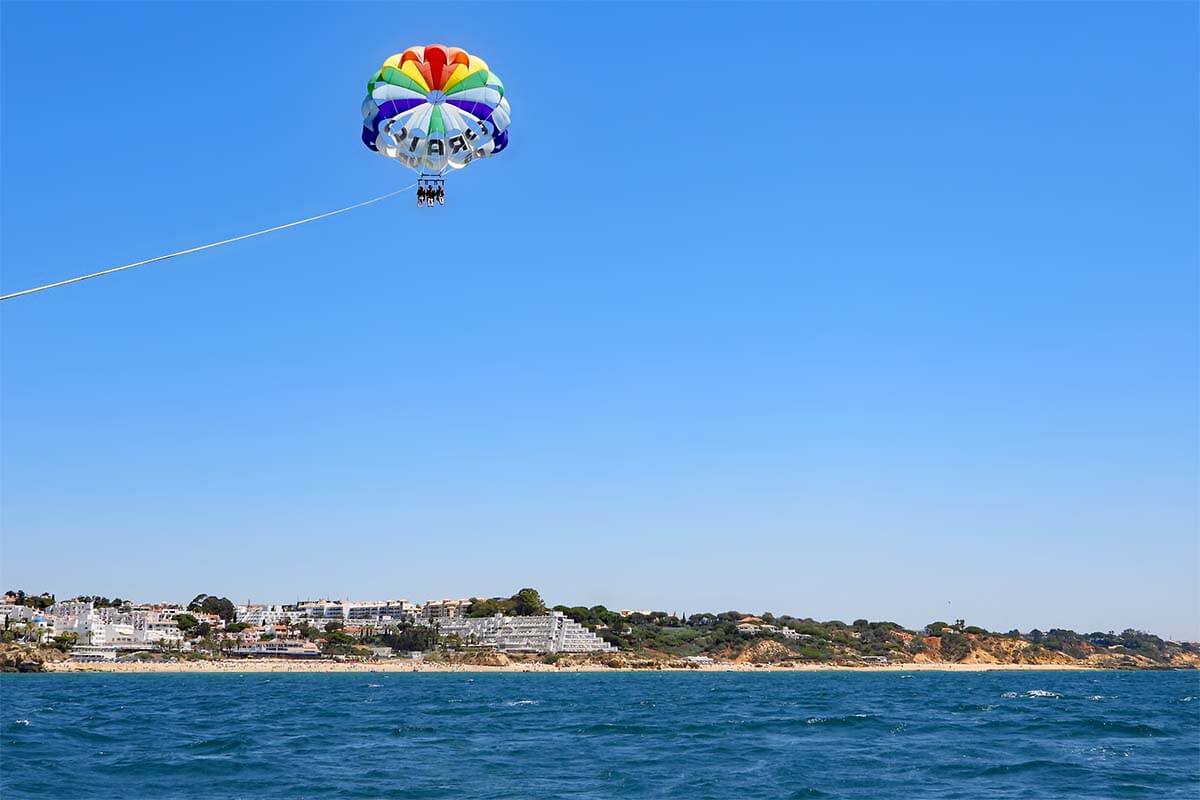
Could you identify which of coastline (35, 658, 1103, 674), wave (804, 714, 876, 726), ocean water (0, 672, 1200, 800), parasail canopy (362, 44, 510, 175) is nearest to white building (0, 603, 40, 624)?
coastline (35, 658, 1103, 674)

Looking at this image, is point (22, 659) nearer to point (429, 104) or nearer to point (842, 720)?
point (842, 720)

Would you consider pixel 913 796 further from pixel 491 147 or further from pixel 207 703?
pixel 207 703

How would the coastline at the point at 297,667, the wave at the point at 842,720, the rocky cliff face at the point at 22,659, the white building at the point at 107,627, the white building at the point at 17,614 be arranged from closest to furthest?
the wave at the point at 842,720 < the rocky cliff face at the point at 22,659 < the coastline at the point at 297,667 < the white building at the point at 107,627 < the white building at the point at 17,614

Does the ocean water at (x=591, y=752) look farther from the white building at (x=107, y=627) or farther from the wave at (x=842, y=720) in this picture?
the white building at (x=107, y=627)

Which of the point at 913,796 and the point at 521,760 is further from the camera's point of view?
the point at 521,760

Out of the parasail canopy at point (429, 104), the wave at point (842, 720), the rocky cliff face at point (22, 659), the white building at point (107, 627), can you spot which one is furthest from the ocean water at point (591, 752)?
the white building at point (107, 627)

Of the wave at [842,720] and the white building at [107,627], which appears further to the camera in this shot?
the white building at [107,627]

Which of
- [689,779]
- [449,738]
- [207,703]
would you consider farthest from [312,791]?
[207,703]
